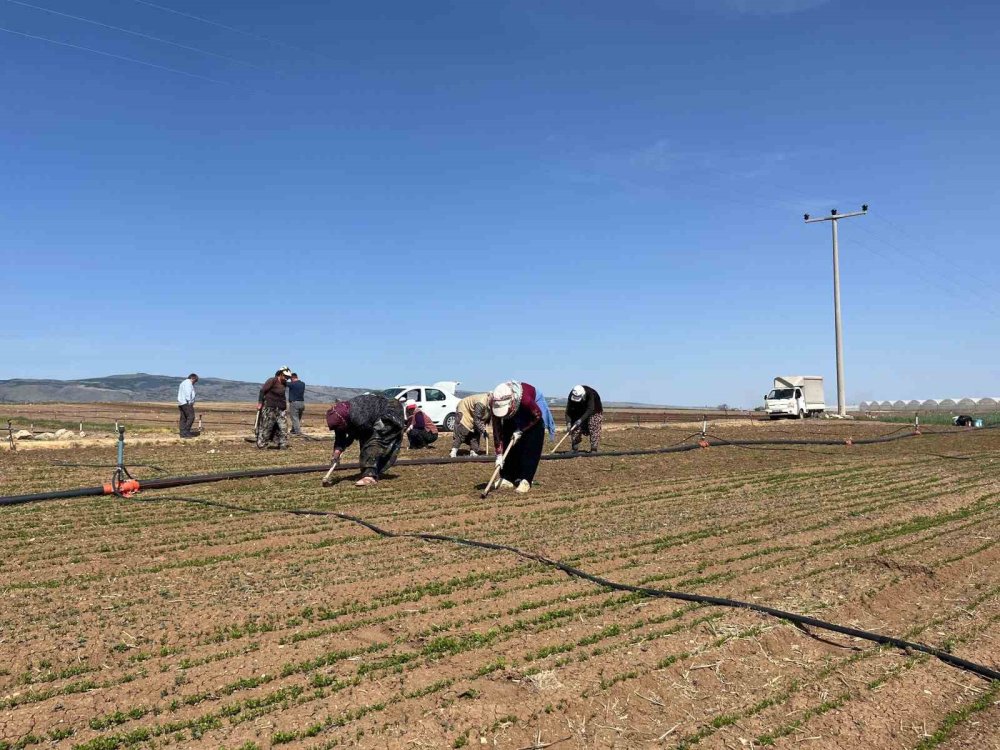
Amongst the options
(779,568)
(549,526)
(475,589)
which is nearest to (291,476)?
(549,526)

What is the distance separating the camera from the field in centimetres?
378

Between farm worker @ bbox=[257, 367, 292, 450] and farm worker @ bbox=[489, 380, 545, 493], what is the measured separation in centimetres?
775

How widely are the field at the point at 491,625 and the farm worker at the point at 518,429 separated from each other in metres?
0.86

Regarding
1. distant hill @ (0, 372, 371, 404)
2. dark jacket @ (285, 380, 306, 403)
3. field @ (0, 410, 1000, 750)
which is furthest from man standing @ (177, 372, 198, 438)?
distant hill @ (0, 372, 371, 404)

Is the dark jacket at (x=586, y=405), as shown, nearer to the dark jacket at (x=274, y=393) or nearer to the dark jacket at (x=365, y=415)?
the dark jacket at (x=365, y=415)

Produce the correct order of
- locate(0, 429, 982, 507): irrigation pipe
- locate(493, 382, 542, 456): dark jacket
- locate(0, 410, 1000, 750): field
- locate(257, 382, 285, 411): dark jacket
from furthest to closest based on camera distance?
1. locate(257, 382, 285, 411): dark jacket
2. locate(493, 382, 542, 456): dark jacket
3. locate(0, 429, 982, 507): irrigation pipe
4. locate(0, 410, 1000, 750): field

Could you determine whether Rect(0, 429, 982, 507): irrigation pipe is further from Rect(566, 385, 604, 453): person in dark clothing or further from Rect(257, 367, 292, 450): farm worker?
Rect(257, 367, 292, 450): farm worker

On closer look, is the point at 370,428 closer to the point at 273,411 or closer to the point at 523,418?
the point at 523,418

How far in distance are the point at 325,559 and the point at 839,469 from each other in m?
10.1

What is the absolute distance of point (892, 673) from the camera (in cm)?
439

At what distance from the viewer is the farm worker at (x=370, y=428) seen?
36.1 ft

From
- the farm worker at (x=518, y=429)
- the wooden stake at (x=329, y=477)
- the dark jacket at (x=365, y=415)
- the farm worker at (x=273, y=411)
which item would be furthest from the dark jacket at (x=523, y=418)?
the farm worker at (x=273, y=411)

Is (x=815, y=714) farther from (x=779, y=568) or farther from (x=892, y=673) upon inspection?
(x=779, y=568)

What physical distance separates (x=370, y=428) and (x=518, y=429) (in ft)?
7.09
